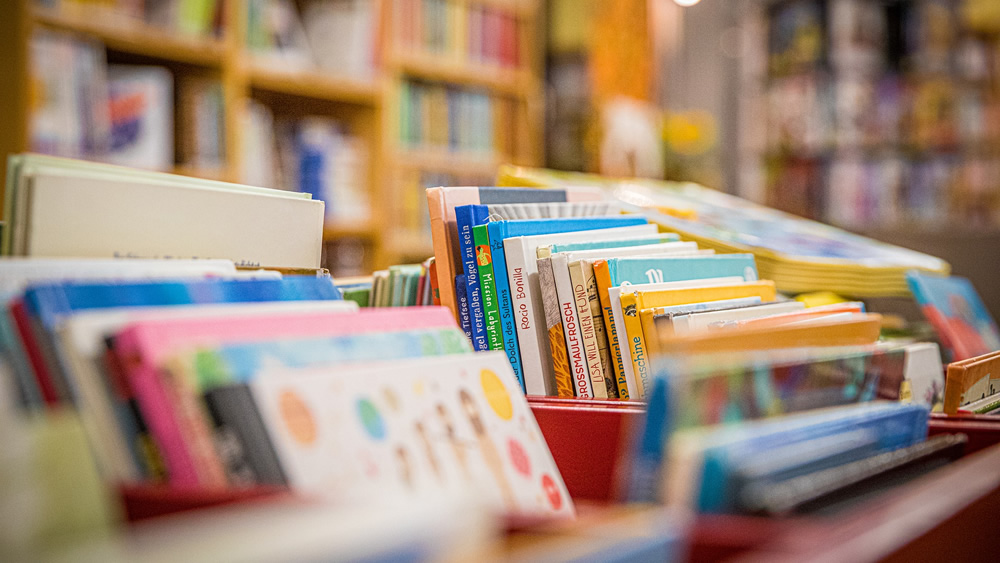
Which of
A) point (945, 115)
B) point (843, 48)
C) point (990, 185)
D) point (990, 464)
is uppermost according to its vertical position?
point (843, 48)

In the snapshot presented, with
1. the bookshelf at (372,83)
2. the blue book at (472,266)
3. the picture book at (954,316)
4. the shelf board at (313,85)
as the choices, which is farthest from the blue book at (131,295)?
the shelf board at (313,85)

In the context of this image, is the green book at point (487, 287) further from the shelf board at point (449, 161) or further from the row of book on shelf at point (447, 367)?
the shelf board at point (449, 161)

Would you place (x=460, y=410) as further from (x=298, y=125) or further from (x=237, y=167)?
(x=298, y=125)

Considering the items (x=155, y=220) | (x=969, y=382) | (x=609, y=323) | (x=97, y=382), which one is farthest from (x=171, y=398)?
(x=969, y=382)

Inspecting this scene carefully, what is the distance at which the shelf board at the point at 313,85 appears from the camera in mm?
2633

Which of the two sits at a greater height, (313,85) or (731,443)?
(313,85)

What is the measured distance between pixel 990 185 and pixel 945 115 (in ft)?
1.27

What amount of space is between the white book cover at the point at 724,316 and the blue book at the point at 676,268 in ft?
Result: 0.31

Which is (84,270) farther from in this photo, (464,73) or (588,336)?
(464,73)

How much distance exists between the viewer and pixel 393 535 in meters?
0.37

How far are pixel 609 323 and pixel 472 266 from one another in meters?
0.18

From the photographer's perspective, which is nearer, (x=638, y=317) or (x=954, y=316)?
(x=638, y=317)

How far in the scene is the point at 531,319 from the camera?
0.99m

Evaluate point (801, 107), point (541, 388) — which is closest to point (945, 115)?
point (801, 107)
